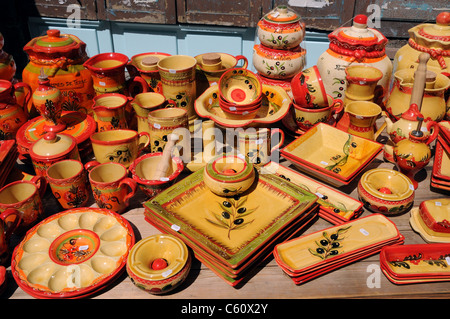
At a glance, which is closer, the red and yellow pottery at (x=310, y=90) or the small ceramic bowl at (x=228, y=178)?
the small ceramic bowl at (x=228, y=178)

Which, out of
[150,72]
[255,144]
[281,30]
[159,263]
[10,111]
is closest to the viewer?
[159,263]

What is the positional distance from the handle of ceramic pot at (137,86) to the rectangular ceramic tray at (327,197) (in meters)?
0.98

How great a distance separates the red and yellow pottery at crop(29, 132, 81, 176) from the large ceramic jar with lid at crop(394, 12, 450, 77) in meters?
2.36

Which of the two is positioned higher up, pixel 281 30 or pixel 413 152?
pixel 281 30

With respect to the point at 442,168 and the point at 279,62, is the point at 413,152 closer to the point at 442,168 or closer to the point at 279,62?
the point at 442,168

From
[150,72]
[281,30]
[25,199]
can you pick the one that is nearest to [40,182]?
[25,199]

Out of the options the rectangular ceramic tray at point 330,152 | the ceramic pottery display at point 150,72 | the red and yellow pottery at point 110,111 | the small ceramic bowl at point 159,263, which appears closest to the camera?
the small ceramic bowl at point 159,263

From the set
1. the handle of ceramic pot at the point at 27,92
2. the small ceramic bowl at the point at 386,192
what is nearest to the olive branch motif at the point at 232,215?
the small ceramic bowl at the point at 386,192

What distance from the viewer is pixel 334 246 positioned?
1.80 m

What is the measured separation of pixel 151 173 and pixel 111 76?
74 centimetres

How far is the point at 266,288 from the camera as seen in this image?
1691mm

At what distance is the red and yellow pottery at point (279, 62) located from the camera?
2.87 meters

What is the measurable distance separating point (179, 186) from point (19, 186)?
79cm

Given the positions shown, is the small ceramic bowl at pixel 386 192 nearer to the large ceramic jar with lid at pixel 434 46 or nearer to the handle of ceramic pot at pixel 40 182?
the large ceramic jar with lid at pixel 434 46
